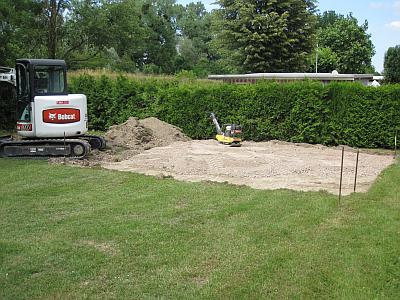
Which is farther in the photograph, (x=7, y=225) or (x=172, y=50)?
(x=172, y=50)

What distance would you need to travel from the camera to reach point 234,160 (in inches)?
495

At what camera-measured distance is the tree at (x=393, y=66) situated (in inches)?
1396

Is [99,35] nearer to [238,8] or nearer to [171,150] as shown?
[238,8]

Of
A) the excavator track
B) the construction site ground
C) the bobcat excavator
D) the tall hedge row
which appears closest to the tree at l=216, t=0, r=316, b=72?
the tall hedge row

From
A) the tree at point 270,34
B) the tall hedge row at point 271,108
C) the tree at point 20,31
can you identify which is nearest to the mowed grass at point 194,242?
the tall hedge row at point 271,108

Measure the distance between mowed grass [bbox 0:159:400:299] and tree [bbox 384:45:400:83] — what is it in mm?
28883

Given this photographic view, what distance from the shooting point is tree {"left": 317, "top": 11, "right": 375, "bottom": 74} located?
201 feet

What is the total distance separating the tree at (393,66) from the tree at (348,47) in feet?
80.0

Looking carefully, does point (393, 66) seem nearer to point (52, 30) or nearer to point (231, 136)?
point (52, 30)

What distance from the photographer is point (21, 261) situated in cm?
534

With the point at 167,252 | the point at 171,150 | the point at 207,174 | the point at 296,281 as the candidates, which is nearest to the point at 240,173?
the point at 207,174

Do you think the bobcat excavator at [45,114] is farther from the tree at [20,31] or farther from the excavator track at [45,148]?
the tree at [20,31]

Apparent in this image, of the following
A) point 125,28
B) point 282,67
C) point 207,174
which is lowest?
point 207,174

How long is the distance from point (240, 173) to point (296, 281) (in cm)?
628
